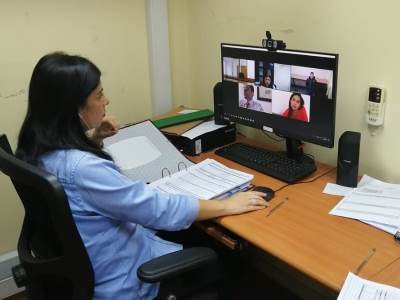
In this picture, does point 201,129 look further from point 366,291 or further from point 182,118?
point 366,291

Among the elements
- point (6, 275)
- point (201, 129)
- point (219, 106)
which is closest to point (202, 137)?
point (201, 129)

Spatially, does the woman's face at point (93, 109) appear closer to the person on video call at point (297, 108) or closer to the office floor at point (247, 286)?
the person on video call at point (297, 108)

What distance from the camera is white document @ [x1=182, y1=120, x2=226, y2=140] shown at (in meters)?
1.99

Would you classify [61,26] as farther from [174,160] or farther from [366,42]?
[366,42]

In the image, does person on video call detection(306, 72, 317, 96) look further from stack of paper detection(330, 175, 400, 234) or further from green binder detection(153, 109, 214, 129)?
green binder detection(153, 109, 214, 129)

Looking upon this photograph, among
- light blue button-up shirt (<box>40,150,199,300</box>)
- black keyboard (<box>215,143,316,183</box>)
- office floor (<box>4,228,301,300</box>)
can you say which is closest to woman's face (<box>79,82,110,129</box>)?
light blue button-up shirt (<box>40,150,199,300</box>)

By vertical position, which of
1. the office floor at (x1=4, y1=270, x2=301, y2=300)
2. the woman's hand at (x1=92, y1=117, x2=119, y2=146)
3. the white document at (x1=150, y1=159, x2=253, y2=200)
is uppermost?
the woman's hand at (x1=92, y1=117, x2=119, y2=146)

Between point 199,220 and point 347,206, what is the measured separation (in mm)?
512

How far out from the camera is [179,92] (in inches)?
104

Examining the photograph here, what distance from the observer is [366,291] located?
3.44 ft

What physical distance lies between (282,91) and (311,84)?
15cm

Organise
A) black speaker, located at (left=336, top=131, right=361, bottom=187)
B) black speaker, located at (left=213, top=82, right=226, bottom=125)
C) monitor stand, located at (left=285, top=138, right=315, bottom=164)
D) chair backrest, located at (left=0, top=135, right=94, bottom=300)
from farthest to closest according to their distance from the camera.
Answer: black speaker, located at (left=213, top=82, right=226, bottom=125) < monitor stand, located at (left=285, top=138, right=315, bottom=164) < black speaker, located at (left=336, top=131, right=361, bottom=187) < chair backrest, located at (left=0, top=135, right=94, bottom=300)

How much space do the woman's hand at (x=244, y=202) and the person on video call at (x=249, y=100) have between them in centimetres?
47

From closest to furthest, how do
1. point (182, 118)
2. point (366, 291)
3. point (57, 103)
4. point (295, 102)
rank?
1. point (366, 291)
2. point (57, 103)
3. point (295, 102)
4. point (182, 118)
